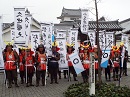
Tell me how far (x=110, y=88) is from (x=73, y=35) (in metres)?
6.29

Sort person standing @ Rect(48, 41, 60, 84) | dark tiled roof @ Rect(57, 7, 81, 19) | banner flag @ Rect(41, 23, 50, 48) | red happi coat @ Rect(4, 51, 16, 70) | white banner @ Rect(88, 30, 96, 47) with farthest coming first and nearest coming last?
dark tiled roof @ Rect(57, 7, 81, 19), white banner @ Rect(88, 30, 96, 47), banner flag @ Rect(41, 23, 50, 48), person standing @ Rect(48, 41, 60, 84), red happi coat @ Rect(4, 51, 16, 70)

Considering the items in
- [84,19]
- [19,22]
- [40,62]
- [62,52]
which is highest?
[84,19]

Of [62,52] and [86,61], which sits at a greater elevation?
[62,52]

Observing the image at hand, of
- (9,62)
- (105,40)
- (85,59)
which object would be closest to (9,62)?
(9,62)

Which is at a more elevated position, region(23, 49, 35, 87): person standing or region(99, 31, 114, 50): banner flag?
region(99, 31, 114, 50): banner flag

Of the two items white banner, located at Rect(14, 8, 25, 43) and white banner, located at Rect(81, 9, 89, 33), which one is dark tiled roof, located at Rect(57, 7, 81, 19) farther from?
white banner, located at Rect(14, 8, 25, 43)

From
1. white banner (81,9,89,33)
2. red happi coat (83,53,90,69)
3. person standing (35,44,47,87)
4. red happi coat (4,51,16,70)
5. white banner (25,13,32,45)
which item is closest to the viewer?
red happi coat (4,51,16,70)

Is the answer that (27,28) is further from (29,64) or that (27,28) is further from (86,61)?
(86,61)

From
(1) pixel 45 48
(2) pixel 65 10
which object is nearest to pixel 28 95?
(1) pixel 45 48

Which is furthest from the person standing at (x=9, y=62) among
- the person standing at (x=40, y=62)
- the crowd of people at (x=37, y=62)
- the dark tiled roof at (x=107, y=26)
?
the dark tiled roof at (x=107, y=26)

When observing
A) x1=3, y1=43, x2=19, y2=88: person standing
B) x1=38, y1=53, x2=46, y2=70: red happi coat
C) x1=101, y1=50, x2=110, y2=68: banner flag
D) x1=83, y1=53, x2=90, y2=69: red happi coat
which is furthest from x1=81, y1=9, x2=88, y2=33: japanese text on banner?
x1=3, y1=43, x2=19, y2=88: person standing

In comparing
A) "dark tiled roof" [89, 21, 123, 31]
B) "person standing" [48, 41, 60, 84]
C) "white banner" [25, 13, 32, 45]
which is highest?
"dark tiled roof" [89, 21, 123, 31]

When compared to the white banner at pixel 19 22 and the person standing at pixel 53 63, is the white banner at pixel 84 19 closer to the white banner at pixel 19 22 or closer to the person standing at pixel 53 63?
the person standing at pixel 53 63

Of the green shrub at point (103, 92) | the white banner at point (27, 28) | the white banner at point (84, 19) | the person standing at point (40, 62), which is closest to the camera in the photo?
the green shrub at point (103, 92)
